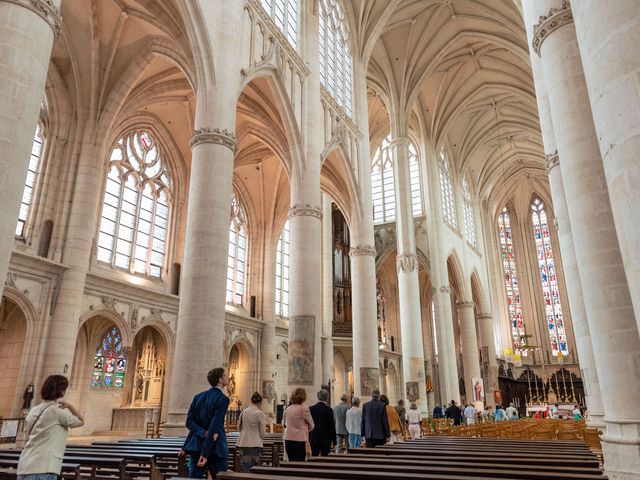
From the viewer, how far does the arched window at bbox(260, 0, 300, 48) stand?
15.4 metres

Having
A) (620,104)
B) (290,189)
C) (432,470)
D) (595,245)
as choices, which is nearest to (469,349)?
(290,189)

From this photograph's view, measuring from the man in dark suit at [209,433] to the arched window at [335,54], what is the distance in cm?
1548

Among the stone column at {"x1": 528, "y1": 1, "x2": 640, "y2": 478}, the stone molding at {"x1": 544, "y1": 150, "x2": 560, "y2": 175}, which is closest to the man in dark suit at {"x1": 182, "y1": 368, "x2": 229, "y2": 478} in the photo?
the stone column at {"x1": 528, "y1": 1, "x2": 640, "y2": 478}

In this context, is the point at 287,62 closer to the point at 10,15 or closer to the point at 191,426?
the point at 10,15

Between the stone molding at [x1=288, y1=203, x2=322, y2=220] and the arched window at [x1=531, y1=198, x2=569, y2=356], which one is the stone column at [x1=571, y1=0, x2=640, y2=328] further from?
the arched window at [x1=531, y1=198, x2=569, y2=356]

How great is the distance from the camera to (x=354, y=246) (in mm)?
19500

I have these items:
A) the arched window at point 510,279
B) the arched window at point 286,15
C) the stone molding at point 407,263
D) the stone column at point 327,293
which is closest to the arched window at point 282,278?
the stone column at point 327,293

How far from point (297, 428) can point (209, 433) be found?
1775mm

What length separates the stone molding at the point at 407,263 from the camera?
24.2m

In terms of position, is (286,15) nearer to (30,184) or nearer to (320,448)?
(30,184)

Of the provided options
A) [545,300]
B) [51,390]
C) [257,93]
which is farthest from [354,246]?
[545,300]

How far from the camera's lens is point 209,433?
4633mm

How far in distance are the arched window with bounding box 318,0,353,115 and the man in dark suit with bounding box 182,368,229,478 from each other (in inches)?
610

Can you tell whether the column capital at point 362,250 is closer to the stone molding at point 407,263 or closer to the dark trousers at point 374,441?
the stone molding at point 407,263
